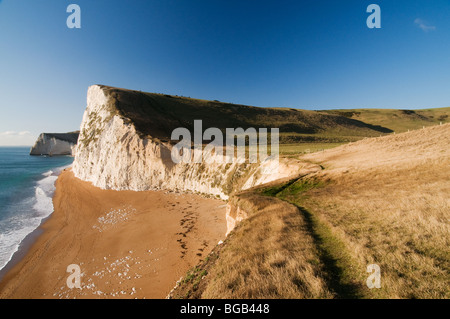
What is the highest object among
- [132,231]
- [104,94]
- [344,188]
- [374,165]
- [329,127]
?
[104,94]

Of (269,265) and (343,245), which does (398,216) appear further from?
(269,265)

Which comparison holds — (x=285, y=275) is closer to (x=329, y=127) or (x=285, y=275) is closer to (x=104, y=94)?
(x=104, y=94)

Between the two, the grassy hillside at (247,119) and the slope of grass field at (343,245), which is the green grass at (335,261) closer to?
the slope of grass field at (343,245)

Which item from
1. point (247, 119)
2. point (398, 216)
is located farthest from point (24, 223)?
point (247, 119)

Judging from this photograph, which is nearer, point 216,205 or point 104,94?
point 216,205

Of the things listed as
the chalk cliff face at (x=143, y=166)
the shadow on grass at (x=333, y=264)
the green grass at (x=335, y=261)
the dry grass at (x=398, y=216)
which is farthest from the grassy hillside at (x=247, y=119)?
the shadow on grass at (x=333, y=264)

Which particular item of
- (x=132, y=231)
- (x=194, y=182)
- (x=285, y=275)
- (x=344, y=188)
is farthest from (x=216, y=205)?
(x=285, y=275)

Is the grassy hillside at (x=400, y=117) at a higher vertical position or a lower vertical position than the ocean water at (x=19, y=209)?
higher
